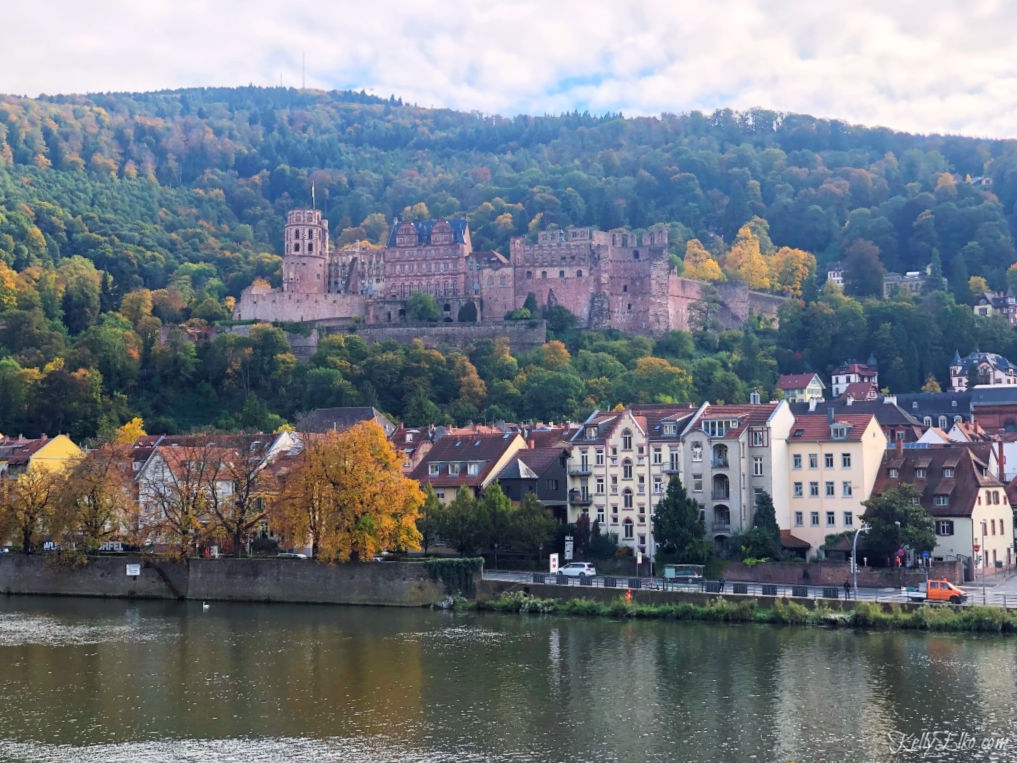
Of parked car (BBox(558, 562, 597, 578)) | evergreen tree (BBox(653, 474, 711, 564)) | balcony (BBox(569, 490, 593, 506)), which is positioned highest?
balcony (BBox(569, 490, 593, 506))

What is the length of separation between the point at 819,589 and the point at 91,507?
32.4 m

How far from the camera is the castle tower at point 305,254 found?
145 metres

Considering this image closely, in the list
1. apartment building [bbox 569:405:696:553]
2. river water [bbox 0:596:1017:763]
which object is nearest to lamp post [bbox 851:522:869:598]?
river water [bbox 0:596:1017:763]

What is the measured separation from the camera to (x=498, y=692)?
38.8 m

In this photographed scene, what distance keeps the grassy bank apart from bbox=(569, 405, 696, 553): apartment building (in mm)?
9849

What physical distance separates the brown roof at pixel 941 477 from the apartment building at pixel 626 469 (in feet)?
30.1

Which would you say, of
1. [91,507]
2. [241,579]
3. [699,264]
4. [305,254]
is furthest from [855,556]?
[699,264]

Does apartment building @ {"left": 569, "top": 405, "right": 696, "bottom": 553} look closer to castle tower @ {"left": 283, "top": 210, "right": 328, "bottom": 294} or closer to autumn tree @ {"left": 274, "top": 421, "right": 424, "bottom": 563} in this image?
autumn tree @ {"left": 274, "top": 421, "right": 424, "bottom": 563}

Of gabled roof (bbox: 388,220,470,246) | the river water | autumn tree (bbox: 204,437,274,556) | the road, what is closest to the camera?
the river water

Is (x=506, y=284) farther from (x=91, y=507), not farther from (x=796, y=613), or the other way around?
(x=796, y=613)

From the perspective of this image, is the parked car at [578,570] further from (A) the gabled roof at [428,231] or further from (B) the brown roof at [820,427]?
(A) the gabled roof at [428,231]

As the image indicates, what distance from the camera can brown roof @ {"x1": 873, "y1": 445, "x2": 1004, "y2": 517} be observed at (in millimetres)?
56250

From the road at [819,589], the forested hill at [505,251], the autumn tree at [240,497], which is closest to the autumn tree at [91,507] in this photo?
the autumn tree at [240,497]

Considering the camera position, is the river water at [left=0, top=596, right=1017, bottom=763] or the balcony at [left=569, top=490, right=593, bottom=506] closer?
the river water at [left=0, top=596, right=1017, bottom=763]
